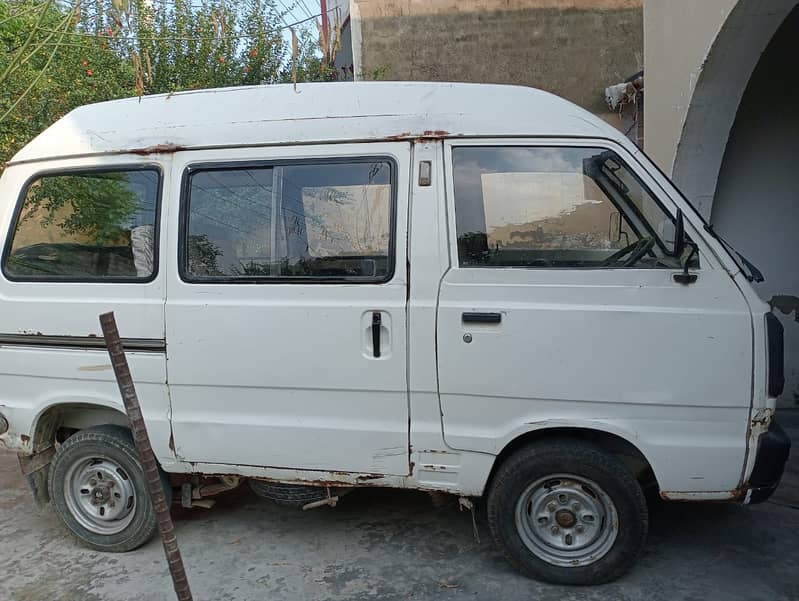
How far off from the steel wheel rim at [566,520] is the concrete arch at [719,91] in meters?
3.24

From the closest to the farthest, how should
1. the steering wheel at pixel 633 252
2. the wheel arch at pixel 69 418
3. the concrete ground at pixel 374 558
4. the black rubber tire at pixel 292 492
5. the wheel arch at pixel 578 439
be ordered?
the steering wheel at pixel 633 252, the wheel arch at pixel 578 439, the concrete ground at pixel 374 558, the black rubber tire at pixel 292 492, the wheel arch at pixel 69 418

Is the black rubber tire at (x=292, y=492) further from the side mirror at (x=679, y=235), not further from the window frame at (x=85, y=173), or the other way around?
the side mirror at (x=679, y=235)

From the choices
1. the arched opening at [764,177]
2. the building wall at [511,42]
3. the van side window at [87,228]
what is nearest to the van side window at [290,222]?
the van side window at [87,228]

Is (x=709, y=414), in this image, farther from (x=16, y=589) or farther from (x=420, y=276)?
(x=16, y=589)

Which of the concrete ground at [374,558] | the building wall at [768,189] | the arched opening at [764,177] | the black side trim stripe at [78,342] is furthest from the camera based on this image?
the building wall at [768,189]

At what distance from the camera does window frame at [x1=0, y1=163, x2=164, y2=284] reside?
11.5 feet

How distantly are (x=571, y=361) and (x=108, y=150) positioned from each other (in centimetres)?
267

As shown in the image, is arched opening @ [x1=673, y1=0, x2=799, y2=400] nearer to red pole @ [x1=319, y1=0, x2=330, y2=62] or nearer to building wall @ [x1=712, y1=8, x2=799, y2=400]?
building wall @ [x1=712, y1=8, x2=799, y2=400]

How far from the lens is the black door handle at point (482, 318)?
10.2 feet

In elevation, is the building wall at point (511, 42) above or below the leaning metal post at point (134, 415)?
above

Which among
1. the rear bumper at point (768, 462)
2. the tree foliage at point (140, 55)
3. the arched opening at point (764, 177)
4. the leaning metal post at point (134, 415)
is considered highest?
the tree foliage at point (140, 55)

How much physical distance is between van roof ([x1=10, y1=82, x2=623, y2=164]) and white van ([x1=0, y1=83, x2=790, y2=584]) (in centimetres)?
1

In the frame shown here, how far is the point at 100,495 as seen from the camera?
386 centimetres

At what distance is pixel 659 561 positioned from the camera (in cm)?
355
